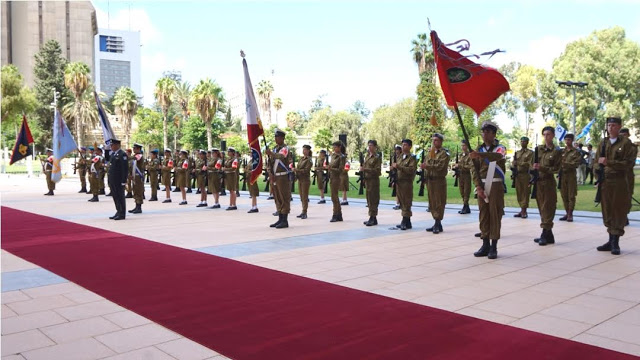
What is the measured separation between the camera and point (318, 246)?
28.1ft

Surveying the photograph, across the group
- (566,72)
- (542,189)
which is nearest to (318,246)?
(542,189)

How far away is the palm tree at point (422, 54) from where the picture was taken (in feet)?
171

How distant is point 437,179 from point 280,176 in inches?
126

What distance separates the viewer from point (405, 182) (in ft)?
35.2

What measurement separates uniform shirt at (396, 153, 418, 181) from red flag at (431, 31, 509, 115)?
3408 millimetres

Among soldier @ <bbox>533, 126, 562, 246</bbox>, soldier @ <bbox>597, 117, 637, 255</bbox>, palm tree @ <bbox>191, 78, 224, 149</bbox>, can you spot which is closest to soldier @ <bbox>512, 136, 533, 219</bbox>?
soldier @ <bbox>533, 126, 562, 246</bbox>

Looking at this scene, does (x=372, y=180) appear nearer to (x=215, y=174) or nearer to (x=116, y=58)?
(x=215, y=174)

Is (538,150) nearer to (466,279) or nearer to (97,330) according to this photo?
(466,279)

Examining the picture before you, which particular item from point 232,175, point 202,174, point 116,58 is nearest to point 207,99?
point 202,174

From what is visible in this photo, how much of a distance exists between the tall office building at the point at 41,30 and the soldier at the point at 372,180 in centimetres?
8822

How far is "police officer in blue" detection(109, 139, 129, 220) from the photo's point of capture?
40.3 ft

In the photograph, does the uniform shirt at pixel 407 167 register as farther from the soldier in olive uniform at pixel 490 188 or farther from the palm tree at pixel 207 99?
the palm tree at pixel 207 99

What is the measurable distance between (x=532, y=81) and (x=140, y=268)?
65.6m

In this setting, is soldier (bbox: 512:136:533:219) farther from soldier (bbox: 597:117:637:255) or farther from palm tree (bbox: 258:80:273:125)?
palm tree (bbox: 258:80:273:125)
